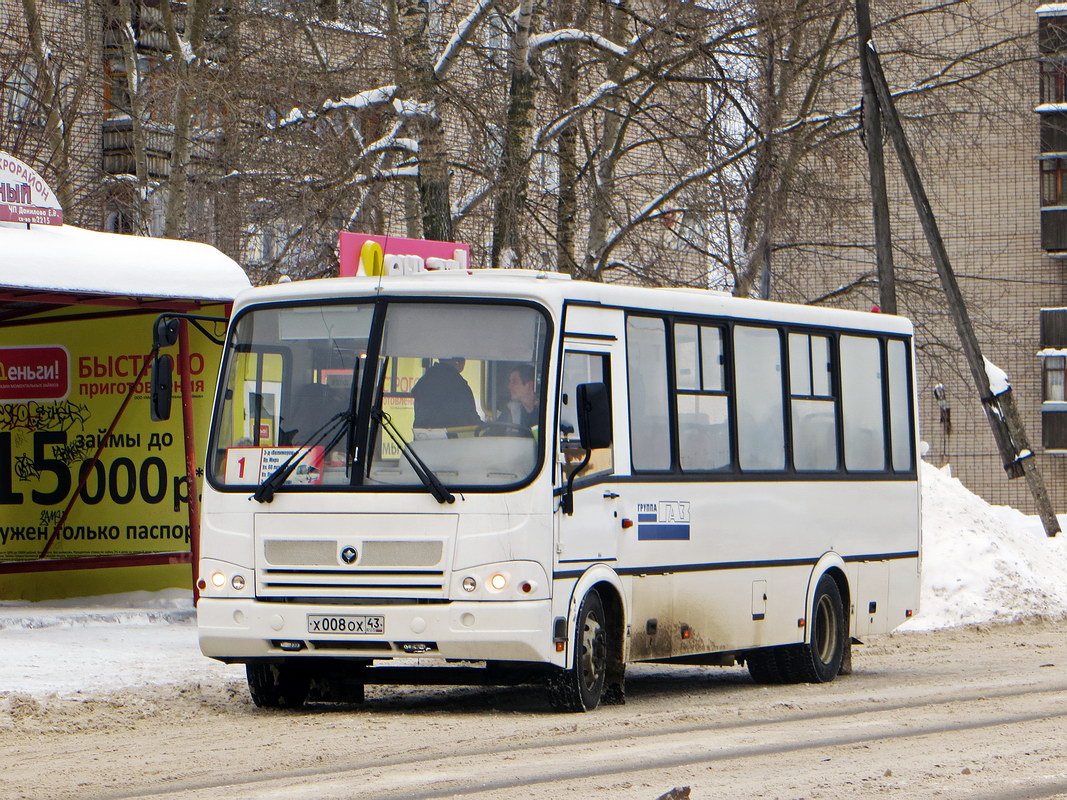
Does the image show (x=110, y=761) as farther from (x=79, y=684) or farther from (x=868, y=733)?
(x=868, y=733)

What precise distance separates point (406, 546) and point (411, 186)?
627 inches

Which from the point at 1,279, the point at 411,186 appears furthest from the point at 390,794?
the point at 411,186

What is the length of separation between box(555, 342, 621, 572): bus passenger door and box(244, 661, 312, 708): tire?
6.31ft

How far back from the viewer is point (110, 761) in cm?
962

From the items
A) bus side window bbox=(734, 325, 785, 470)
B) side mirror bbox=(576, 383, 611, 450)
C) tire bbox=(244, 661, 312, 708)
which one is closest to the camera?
side mirror bbox=(576, 383, 611, 450)

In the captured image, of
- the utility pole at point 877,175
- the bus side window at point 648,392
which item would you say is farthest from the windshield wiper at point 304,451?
the utility pole at point 877,175

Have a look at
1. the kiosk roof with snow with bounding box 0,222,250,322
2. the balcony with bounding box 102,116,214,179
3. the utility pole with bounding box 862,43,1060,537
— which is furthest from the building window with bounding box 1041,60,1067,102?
the kiosk roof with snow with bounding box 0,222,250,322

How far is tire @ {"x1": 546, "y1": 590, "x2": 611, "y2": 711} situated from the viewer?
11.6 metres

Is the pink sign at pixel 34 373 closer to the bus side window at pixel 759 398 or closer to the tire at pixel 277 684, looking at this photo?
the tire at pixel 277 684

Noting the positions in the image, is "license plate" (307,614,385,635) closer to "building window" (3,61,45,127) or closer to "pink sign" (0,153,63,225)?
"pink sign" (0,153,63,225)

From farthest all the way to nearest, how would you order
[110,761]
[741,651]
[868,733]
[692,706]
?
1. [741,651]
2. [692,706]
3. [868,733]
4. [110,761]

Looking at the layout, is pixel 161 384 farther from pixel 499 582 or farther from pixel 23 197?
pixel 23 197

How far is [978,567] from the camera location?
71.1 feet

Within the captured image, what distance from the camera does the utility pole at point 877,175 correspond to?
2508 cm
